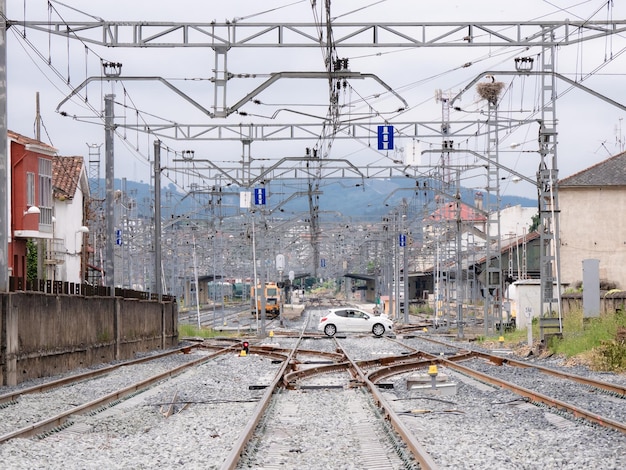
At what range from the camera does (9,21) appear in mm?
21594

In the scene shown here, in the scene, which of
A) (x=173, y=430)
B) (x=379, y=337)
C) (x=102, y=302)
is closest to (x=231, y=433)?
(x=173, y=430)

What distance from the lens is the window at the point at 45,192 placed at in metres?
45.7

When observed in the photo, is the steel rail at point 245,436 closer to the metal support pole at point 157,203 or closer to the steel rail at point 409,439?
the steel rail at point 409,439

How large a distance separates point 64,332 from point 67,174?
36.4m

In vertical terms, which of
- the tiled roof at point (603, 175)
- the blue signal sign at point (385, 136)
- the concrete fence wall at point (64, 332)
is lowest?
the concrete fence wall at point (64, 332)

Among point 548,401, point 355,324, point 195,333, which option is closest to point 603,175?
point 355,324

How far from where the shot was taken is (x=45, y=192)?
1836 inches

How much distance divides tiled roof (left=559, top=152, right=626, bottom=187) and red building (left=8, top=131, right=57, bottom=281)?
28767 mm

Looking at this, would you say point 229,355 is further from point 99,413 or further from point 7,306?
point 99,413

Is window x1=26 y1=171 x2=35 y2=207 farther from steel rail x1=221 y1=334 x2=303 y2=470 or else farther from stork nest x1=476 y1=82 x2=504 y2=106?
steel rail x1=221 y1=334 x2=303 y2=470

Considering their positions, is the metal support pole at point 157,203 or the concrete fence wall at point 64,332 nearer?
the concrete fence wall at point 64,332

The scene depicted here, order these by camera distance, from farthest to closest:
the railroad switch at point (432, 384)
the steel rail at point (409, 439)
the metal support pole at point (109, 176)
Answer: the metal support pole at point (109, 176)
the railroad switch at point (432, 384)
the steel rail at point (409, 439)

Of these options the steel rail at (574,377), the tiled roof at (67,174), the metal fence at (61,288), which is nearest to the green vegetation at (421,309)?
the tiled roof at (67,174)

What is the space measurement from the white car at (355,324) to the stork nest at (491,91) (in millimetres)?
13436
